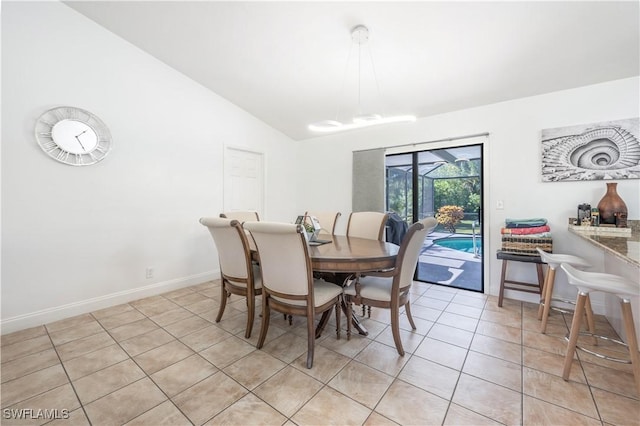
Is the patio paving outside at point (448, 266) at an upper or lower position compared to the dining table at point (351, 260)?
lower

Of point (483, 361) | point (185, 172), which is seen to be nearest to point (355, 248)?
point (483, 361)

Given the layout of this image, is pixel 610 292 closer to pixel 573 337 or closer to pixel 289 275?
pixel 573 337

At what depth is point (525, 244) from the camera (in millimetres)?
2734

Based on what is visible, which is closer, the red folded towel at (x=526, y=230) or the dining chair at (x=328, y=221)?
the red folded towel at (x=526, y=230)

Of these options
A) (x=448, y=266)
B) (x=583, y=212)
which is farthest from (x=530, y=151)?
(x=448, y=266)

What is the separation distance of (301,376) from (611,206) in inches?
121

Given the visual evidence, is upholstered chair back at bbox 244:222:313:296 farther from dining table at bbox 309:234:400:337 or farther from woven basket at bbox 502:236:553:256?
woven basket at bbox 502:236:553:256

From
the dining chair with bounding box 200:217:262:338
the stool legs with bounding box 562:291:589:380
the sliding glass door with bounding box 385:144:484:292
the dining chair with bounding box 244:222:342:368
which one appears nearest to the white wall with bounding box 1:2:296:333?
the dining chair with bounding box 200:217:262:338

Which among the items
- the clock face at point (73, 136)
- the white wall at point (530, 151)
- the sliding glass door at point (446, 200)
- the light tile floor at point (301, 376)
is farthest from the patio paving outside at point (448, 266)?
the clock face at point (73, 136)

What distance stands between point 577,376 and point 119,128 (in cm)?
457

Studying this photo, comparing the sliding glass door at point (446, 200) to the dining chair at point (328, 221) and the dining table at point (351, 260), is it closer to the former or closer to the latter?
the dining chair at point (328, 221)

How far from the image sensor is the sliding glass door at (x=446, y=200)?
3.43 m

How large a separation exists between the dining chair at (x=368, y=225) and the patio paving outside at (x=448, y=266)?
117 cm

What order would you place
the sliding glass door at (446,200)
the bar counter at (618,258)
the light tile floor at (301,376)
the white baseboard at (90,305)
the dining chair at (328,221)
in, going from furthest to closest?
the sliding glass door at (446,200) → the dining chair at (328,221) → the white baseboard at (90,305) → the bar counter at (618,258) → the light tile floor at (301,376)
